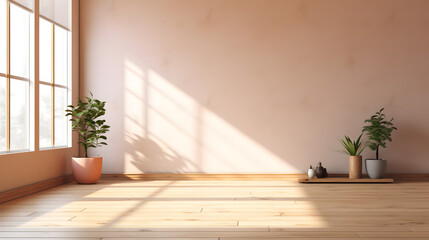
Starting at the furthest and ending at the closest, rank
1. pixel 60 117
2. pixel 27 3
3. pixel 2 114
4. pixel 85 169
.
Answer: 1. pixel 60 117
2. pixel 85 169
3. pixel 27 3
4. pixel 2 114

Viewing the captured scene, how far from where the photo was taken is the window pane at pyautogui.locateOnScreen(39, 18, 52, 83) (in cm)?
533

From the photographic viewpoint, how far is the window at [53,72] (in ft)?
17.6

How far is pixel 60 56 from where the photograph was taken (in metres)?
5.84

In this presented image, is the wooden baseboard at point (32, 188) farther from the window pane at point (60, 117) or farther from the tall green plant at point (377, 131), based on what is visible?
the tall green plant at point (377, 131)

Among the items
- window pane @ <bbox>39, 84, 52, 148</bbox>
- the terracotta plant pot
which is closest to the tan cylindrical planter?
the terracotta plant pot

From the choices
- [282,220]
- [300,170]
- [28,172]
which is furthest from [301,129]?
[28,172]

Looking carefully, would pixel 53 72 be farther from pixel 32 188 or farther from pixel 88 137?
pixel 32 188

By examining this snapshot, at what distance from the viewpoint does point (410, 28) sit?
595 cm

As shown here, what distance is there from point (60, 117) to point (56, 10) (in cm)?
130

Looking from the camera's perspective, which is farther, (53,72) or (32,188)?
(53,72)

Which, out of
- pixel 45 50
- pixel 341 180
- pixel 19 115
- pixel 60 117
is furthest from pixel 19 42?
pixel 341 180

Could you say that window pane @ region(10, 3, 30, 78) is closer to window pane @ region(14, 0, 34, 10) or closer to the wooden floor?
window pane @ region(14, 0, 34, 10)

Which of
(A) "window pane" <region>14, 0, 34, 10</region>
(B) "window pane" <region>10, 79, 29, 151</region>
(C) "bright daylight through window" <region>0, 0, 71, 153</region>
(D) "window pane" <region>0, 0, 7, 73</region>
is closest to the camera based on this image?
(D) "window pane" <region>0, 0, 7, 73</region>

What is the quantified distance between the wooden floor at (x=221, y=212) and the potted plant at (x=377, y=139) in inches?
10.4
